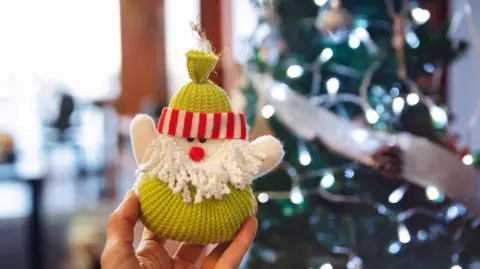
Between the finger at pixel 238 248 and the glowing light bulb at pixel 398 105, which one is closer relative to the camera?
the finger at pixel 238 248

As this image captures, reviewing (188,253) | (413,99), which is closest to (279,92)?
(413,99)

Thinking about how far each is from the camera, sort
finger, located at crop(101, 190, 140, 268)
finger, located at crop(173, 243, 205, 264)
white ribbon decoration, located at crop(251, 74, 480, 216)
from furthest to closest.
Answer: white ribbon decoration, located at crop(251, 74, 480, 216), finger, located at crop(173, 243, 205, 264), finger, located at crop(101, 190, 140, 268)

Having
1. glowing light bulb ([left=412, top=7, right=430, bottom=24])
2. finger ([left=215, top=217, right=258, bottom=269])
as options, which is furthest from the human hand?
glowing light bulb ([left=412, top=7, right=430, bottom=24])

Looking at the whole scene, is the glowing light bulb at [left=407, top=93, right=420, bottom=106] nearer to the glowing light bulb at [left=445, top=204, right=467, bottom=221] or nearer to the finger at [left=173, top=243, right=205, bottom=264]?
the glowing light bulb at [left=445, top=204, right=467, bottom=221]

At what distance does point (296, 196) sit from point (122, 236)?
0.77 m

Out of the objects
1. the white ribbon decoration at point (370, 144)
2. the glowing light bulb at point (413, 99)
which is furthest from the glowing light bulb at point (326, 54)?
the glowing light bulb at point (413, 99)

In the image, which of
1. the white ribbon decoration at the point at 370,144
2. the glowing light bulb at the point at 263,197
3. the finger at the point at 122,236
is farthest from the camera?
the glowing light bulb at the point at 263,197

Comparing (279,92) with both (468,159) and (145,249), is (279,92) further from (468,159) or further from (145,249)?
(145,249)

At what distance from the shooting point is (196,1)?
135 inches

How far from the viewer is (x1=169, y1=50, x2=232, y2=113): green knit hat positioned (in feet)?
1.93

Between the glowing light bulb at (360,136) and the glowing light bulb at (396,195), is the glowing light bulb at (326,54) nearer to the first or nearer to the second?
the glowing light bulb at (360,136)

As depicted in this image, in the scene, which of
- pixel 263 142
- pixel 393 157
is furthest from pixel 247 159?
pixel 393 157

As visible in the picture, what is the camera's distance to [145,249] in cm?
63

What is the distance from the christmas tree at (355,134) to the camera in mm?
1191
